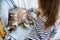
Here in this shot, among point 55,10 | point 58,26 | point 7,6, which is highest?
point 55,10

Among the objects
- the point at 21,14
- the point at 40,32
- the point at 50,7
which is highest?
the point at 50,7

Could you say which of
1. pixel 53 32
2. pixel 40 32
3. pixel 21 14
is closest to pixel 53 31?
pixel 53 32

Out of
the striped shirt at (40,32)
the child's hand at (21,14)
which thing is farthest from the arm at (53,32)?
the child's hand at (21,14)

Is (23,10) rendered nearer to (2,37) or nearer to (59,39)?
(2,37)

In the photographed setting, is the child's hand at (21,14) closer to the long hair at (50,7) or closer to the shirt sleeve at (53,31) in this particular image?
the shirt sleeve at (53,31)

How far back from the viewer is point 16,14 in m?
1.34

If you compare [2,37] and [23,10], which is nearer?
[2,37]

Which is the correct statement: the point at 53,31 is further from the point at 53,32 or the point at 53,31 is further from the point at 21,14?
the point at 21,14

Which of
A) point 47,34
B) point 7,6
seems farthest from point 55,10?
point 7,6

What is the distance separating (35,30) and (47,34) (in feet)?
0.38

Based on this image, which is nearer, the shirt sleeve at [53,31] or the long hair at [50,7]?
the long hair at [50,7]

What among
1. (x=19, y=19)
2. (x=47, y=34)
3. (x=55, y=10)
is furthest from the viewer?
(x=19, y=19)

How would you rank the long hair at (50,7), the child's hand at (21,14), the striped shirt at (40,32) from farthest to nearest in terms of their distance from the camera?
1. the child's hand at (21,14)
2. the striped shirt at (40,32)
3. the long hair at (50,7)

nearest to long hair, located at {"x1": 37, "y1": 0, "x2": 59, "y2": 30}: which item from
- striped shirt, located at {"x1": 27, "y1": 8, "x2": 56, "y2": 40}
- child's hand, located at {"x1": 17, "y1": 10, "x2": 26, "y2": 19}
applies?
striped shirt, located at {"x1": 27, "y1": 8, "x2": 56, "y2": 40}
